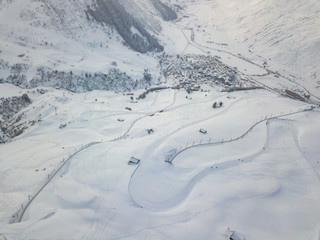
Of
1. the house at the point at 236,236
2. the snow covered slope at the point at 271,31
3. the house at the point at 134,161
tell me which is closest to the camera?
the house at the point at 236,236

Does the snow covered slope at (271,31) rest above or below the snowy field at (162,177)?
above

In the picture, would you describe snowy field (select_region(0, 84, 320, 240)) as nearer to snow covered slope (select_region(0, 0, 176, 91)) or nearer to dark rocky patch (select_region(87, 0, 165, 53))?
snow covered slope (select_region(0, 0, 176, 91))

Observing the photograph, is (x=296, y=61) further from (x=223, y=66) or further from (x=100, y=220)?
(x=100, y=220)

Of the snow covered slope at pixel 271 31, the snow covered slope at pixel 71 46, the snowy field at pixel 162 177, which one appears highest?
the snow covered slope at pixel 271 31

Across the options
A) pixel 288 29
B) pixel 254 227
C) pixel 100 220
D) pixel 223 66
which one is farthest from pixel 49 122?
pixel 288 29

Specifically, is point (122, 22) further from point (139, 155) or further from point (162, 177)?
point (162, 177)

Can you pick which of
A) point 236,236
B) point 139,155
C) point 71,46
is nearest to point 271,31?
point 71,46

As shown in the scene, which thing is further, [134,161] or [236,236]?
[134,161]

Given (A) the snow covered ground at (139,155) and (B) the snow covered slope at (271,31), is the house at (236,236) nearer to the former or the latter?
(A) the snow covered ground at (139,155)

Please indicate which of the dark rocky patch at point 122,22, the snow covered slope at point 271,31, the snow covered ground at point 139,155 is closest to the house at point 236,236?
the snow covered ground at point 139,155
